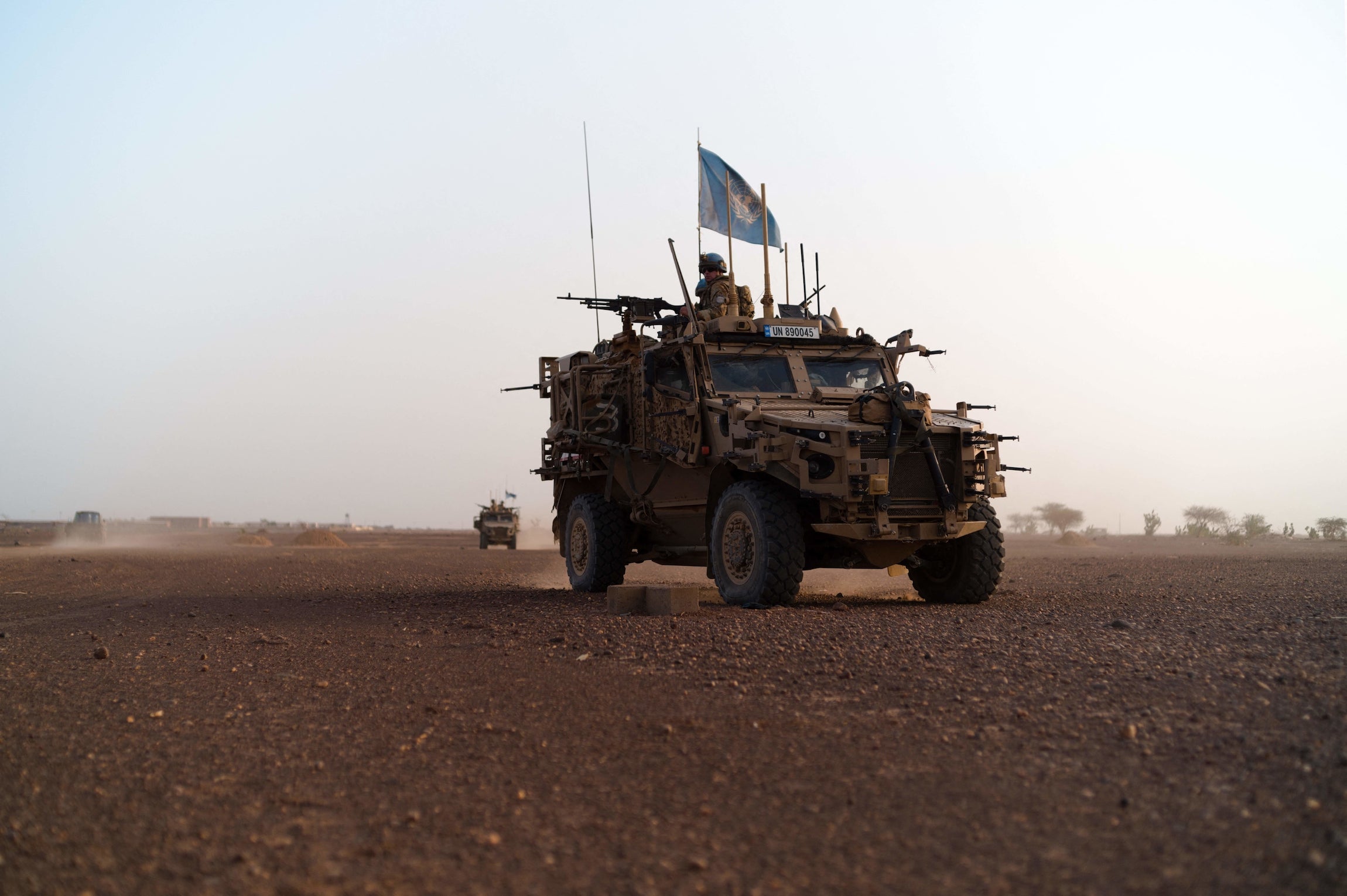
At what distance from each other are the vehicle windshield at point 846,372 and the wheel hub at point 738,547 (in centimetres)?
230

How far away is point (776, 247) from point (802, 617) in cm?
951

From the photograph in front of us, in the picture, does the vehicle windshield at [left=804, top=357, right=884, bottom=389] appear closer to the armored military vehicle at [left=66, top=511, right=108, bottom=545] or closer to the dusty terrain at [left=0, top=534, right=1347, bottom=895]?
the dusty terrain at [left=0, top=534, right=1347, bottom=895]

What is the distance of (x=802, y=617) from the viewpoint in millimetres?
8977

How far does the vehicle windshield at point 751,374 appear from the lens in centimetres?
1209

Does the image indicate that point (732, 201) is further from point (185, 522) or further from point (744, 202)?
point (185, 522)

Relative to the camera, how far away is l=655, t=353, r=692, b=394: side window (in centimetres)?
1238

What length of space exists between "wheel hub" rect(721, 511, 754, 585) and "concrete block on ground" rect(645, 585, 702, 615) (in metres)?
0.93

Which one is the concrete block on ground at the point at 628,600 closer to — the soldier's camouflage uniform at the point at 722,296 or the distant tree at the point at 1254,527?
the soldier's camouflage uniform at the point at 722,296

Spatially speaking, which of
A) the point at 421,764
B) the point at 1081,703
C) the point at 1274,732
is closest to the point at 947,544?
the point at 1081,703

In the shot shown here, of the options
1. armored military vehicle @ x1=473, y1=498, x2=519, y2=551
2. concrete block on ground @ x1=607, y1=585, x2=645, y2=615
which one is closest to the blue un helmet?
concrete block on ground @ x1=607, y1=585, x2=645, y2=615

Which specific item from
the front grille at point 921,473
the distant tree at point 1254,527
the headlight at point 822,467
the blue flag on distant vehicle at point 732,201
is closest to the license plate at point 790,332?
the front grille at point 921,473

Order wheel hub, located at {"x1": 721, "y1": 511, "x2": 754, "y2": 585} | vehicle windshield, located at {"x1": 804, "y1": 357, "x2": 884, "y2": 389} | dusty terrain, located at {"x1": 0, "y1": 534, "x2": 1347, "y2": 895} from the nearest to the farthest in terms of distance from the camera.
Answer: dusty terrain, located at {"x1": 0, "y1": 534, "x2": 1347, "y2": 895}, wheel hub, located at {"x1": 721, "y1": 511, "x2": 754, "y2": 585}, vehicle windshield, located at {"x1": 804, "y1": 357, "x2": 884, "y2": 389}

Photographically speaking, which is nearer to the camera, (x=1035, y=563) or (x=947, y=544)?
(x=947, y=544)

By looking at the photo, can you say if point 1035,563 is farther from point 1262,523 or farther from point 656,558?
point 1262,523
